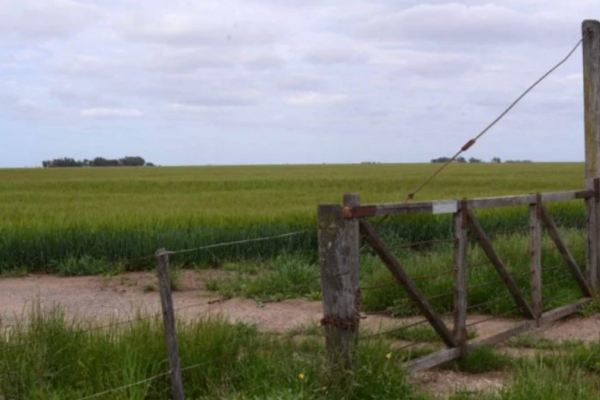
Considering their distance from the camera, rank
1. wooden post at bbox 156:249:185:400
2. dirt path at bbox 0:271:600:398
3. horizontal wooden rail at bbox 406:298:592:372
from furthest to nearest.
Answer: dirt path at bbox 0:271:600:398
horizontal wooden rail at bbox 406:298:592:372
wooden post at bbox 156:249:185:400

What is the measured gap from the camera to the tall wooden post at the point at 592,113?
10148mm

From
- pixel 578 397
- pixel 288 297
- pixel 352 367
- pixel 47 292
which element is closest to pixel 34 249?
pixel 47 292

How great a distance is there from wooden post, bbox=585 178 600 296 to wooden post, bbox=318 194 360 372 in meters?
4.98

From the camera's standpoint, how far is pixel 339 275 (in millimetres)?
6074

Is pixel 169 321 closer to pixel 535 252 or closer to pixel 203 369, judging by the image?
pixel 203 369

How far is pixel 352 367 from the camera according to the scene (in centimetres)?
593

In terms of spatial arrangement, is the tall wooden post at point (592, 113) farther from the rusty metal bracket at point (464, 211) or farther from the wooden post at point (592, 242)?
the rusty metal bracket at point (464, 211)

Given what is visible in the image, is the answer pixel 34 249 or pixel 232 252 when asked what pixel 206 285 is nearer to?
pixel 232 252

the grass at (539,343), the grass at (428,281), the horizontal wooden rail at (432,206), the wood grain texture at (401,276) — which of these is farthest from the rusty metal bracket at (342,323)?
the grass at (428,281)

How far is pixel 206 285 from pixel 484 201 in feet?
17.5

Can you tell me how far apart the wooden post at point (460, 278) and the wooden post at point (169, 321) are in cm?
269

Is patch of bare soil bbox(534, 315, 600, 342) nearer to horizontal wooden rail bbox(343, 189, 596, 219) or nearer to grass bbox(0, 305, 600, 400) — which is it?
horizontal wooden rail bbox(343, 189, 596, 219)

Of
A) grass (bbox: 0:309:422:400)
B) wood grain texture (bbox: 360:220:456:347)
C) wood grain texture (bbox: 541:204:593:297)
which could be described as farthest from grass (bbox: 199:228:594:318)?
grass (bbox: 0:309:422:400)

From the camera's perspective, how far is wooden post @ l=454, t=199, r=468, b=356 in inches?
289
